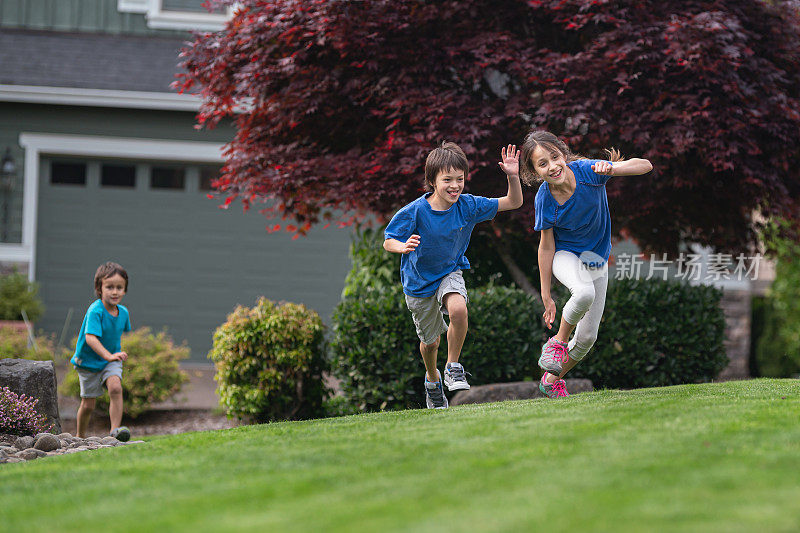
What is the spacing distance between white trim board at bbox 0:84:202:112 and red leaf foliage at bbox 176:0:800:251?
4349mm

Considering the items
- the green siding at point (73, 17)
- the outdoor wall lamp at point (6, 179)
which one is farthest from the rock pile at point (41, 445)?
the green siding at point (73, 17)

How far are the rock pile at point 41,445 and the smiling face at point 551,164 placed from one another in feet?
11.0

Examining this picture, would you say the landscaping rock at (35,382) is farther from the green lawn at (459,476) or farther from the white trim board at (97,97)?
the white trim board at (97,97)

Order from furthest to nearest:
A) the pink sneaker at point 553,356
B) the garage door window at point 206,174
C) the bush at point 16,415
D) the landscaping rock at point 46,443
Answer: the garage door window at point 206,174 < the bush at point 16,415 < the landscaping rock at point 46,443 < the pink sneaker at point 553,356

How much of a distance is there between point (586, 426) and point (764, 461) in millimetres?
1032

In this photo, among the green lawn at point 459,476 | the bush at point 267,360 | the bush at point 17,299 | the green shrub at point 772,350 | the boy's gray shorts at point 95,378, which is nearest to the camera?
the green lawn at point 459,476

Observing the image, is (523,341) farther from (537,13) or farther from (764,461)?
(764,461)

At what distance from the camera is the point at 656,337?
29.4ft

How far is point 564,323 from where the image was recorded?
20.1 ft

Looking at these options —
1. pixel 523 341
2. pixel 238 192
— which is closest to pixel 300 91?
pixel 238 192

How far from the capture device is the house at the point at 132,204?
1292cm

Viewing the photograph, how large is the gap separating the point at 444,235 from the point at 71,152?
871 cm

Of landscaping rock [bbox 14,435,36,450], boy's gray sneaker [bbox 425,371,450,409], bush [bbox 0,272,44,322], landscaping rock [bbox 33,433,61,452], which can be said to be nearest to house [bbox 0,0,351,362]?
bush [bbox 0,272,44,322]
